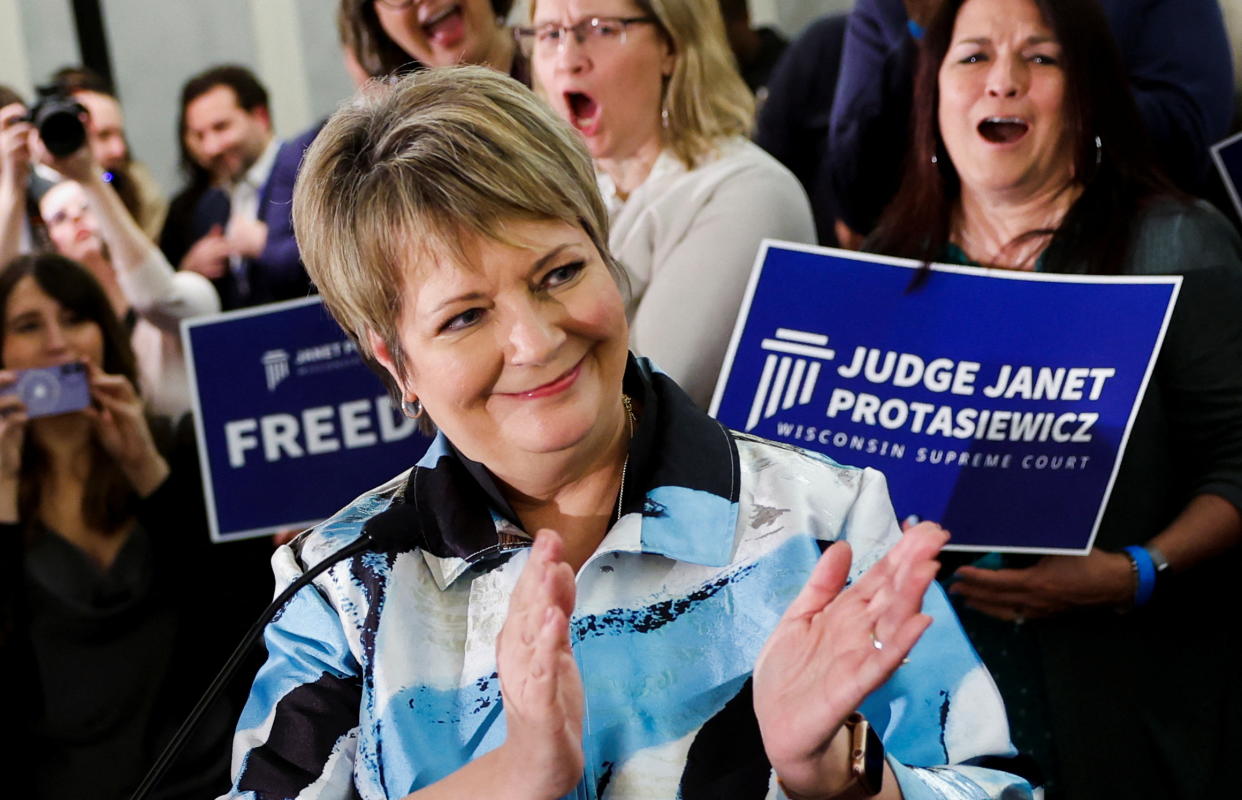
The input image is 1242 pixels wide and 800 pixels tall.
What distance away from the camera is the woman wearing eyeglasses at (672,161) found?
221 centimetres

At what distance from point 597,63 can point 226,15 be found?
11.7 feet

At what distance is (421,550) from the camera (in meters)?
1.38

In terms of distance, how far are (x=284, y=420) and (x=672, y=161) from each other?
0.81 meters

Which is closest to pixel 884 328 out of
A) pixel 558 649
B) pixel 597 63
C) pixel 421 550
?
pixel 597 63

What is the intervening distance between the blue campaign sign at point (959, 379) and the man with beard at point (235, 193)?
1.18 meters

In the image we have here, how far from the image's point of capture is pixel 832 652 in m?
1.12

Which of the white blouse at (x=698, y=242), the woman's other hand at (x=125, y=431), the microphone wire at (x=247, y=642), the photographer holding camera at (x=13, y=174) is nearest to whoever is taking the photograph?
the microphone wire at (x=247, y=642)

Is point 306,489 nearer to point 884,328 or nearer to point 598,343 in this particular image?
point 884,328

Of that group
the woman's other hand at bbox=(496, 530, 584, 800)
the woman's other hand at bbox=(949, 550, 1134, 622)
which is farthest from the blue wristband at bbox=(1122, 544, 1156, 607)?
the woman's other hand at bbox=(496, 530, 584, 800)

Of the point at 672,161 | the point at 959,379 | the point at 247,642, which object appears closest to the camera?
the point at 247,642

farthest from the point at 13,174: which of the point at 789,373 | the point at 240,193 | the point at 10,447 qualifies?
the point at 789,373

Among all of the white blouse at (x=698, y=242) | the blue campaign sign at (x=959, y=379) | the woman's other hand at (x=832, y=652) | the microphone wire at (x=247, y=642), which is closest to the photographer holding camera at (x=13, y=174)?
the white blouse at (x=698, y=242)

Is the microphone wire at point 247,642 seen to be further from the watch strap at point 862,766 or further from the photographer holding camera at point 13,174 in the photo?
the photographer holding camera at point 13,174

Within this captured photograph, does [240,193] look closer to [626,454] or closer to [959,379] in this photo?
[959,379]
